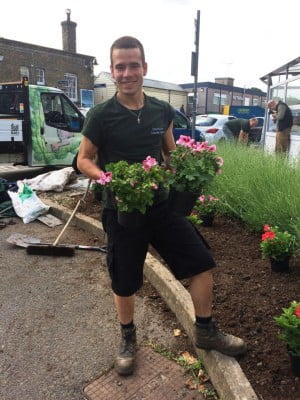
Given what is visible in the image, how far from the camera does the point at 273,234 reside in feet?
10.9

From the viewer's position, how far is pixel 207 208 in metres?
4.73

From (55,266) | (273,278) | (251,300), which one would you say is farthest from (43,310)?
(273,278)

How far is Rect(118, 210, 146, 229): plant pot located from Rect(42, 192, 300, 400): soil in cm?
110

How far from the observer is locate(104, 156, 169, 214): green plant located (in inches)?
81.6

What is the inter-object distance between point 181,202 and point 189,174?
0.18 m

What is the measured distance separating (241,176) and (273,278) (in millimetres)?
1775

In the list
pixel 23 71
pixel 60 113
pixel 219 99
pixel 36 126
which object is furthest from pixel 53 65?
pixel 36 126

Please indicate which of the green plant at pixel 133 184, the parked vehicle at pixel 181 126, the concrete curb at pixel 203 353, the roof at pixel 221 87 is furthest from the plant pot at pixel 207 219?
the roof at pixel 221 87

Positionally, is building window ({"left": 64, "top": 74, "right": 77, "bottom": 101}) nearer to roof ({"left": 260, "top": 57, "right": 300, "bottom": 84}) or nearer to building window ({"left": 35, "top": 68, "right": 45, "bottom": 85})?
building window ({"left": 35, "top": 68, "right": 45, "bottom": 85})

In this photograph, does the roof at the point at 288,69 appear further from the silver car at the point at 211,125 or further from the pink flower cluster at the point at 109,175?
the pink flower cluster at the point at 109,175

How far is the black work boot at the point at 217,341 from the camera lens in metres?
2.42

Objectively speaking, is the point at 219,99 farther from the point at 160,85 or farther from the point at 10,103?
the point at 10,103

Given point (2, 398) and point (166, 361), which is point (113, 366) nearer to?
point (166, 361)

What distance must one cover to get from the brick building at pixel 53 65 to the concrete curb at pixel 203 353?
1144 inches
